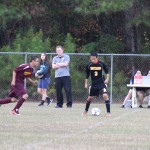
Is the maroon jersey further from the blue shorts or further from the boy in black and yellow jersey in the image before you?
the blue shorts

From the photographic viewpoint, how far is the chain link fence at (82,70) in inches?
1045

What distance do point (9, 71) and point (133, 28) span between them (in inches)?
262

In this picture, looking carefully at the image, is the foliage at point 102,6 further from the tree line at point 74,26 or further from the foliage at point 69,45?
the foliage at point 69,45

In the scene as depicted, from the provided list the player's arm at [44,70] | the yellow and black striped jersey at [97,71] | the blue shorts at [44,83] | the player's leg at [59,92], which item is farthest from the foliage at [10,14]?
the yellow and black striped jersey at [97,71]

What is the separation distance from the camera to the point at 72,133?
12219 mm

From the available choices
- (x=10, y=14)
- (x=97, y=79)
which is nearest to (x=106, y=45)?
(x=10, y=14)

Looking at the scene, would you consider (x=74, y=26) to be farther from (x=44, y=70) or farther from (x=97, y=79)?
(x=97, y=79)

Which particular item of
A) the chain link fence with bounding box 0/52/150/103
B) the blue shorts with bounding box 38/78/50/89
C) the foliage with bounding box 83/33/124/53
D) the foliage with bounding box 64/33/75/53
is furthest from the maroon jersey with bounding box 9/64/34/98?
the foliage with bounding box 83/33/124/53

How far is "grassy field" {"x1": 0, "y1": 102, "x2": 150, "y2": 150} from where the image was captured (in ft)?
33.5

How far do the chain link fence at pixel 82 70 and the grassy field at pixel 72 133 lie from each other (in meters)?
10.0

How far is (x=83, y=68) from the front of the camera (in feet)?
88.8

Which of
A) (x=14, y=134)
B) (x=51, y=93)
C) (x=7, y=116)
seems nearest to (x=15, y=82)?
(x=7, y=116)

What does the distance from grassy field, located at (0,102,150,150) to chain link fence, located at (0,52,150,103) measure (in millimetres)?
10031

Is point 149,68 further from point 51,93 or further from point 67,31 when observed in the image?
point 67,31
